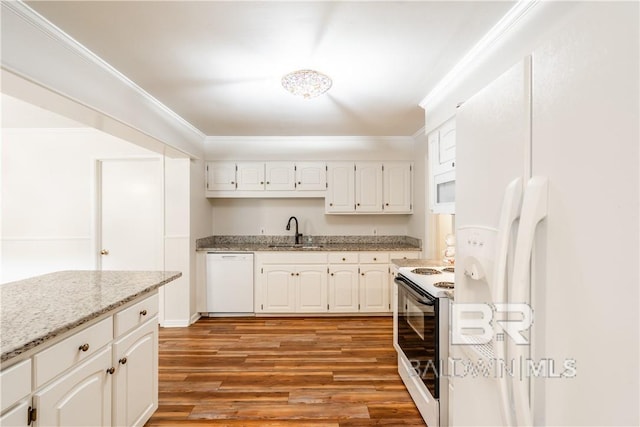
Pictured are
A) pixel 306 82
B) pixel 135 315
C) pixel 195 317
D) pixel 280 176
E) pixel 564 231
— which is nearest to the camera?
pixel 564 231

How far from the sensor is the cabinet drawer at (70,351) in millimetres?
1142

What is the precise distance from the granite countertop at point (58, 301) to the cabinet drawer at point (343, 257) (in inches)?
87.9

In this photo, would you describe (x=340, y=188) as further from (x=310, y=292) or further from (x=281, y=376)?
(x=281, y=376)

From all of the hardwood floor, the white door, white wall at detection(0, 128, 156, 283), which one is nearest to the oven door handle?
the hardwood floor

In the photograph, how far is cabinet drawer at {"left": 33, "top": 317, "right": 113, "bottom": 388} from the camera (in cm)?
114

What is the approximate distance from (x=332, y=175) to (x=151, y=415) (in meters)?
3.14

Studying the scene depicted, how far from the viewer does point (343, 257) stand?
404 cm

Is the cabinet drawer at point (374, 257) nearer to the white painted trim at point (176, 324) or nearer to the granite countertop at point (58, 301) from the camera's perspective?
the white painted trim at point (176, 324)

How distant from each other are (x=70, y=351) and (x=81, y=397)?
24 centimetres

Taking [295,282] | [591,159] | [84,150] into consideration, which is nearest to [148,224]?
[84,150]

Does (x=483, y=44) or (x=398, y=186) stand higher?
(x=483, y=44)

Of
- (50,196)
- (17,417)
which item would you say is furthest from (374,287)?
(50,196)

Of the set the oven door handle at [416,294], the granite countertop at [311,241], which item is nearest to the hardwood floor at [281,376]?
the oven door handle at [416,294]

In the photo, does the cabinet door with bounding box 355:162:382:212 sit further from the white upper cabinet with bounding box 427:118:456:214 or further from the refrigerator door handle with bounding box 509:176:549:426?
the refrigerator door handle with bounding box 509:176:549:426
